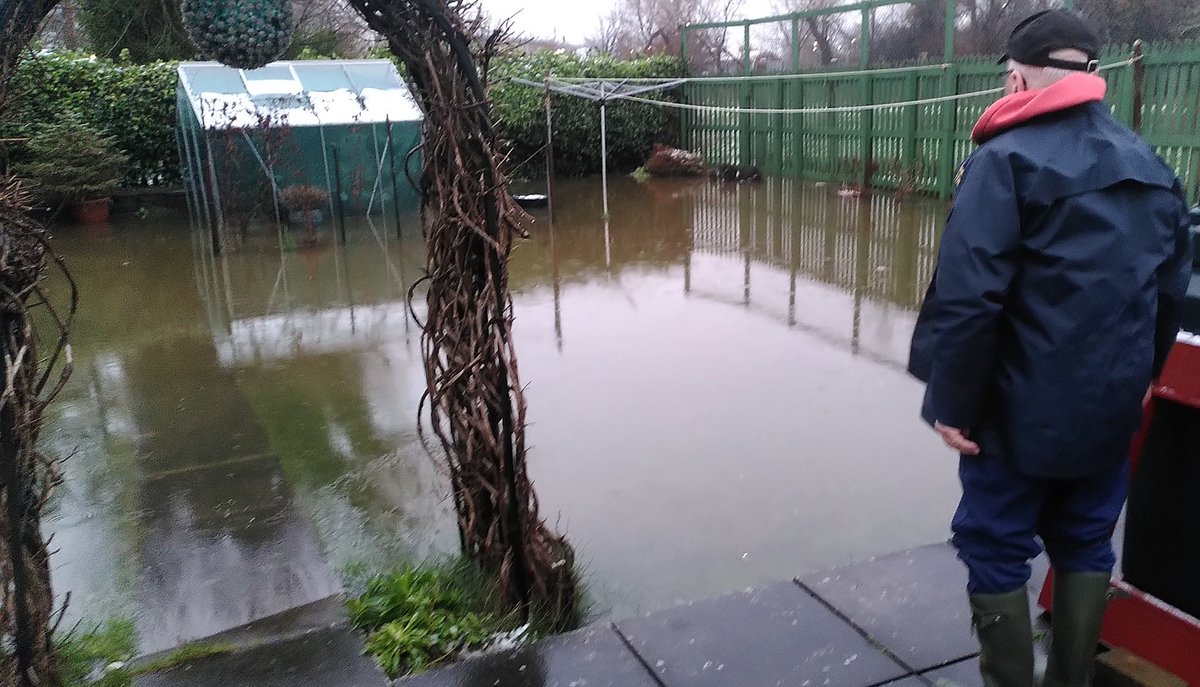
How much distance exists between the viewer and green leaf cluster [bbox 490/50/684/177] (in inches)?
589

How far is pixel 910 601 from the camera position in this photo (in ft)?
9.27

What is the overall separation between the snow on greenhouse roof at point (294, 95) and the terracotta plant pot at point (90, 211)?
2253 mm

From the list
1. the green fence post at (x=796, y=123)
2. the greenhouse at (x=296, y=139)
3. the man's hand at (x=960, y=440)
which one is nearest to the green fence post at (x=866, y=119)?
the green fence post at (x=796, y=123)

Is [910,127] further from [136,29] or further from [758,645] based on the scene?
[136,29]

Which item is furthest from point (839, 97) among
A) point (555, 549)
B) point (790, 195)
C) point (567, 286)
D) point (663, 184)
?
point (555, 549)

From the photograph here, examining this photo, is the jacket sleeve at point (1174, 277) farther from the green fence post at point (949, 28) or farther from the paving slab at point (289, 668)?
the green fence post at point (949, 28)

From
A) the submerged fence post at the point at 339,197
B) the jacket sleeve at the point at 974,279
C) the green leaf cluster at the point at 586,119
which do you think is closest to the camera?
the jacket sleeve at the point at 974,279

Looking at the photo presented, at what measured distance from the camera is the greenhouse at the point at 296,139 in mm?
10289

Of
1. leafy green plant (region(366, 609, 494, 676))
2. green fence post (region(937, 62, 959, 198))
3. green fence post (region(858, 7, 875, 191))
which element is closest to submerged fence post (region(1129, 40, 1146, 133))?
green fence post (region(937, 62, 959, 198))

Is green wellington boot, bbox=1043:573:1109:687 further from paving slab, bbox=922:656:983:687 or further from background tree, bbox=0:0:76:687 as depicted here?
background tree, bbox=0:0:76:687

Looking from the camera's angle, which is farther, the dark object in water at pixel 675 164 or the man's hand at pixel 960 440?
the dark object in water at pixel 675 164

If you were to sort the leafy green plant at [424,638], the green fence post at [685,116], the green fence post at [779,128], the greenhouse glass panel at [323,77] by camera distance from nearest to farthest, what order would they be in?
the leafy green plant at [424,638]
the greenhouse glass panel at [323,77]
the green fence post at [779,128]
the green fence post at [685,116]

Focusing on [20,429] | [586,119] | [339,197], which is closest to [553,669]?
[20,429]

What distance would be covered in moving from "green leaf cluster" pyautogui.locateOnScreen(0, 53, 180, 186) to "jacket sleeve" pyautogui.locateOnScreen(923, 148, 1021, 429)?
12.6 meters
